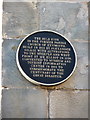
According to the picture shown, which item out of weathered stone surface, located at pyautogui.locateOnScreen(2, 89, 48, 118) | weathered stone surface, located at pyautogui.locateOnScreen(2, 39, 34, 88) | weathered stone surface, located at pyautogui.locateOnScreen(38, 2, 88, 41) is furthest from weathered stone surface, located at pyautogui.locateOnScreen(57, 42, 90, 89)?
weathered stone surface, located at pyautogui.locateOnScreen(2, 39, 34, 88)

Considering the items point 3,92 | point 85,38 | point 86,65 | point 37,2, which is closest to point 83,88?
point 86,65

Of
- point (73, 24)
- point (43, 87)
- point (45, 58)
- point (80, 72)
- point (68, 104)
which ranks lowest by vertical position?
point (68, 104)

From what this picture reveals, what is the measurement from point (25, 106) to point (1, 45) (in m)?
0.80

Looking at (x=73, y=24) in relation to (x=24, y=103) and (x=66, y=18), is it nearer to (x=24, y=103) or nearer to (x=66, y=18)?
(x=66, y=18)

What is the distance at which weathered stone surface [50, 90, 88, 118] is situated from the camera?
13.4ft

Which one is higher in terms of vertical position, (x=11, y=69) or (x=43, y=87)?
(x=11, y=69)

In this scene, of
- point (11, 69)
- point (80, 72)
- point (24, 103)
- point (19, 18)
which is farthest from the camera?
point (19, 18)

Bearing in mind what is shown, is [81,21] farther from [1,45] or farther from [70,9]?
[1,45]

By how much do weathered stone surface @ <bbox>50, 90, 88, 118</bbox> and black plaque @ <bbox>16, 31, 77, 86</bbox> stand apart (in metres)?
0.17

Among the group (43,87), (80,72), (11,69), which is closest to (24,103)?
(43,87)

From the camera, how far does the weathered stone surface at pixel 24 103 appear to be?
402cm

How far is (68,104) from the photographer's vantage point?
411cm

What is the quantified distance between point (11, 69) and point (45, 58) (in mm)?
424

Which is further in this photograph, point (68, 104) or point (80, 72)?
point (80, 72)
